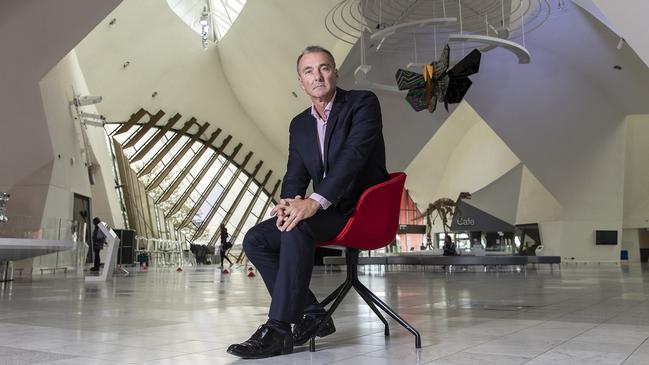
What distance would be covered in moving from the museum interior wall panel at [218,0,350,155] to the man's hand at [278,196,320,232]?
19094 millimetres

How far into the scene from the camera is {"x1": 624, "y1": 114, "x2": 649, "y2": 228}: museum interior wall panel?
29734mm

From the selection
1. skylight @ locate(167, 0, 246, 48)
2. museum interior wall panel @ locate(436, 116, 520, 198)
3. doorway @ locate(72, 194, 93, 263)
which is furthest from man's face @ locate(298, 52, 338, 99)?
museum interior wall panel @ locate(436, 116, 520, 198)

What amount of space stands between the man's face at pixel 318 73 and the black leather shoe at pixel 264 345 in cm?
124

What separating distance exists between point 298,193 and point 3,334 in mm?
2066

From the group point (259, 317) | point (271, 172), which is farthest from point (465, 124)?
point (259, 317)

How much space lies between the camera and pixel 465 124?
137 ft

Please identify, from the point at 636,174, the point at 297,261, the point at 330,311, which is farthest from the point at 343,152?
the point at 636,174

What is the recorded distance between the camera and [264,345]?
2.54 meters

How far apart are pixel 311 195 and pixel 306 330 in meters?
0.78

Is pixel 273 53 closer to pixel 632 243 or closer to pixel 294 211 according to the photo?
pixel 632 243

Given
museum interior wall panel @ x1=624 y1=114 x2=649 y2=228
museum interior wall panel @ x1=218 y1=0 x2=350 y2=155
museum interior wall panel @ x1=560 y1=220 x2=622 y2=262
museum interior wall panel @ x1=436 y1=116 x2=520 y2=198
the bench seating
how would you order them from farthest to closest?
museum interior wall panel @ x1=436 y1=116 x2=520 y2=198 → museum interior wall panel @ x1=624 y1=114 x2=649 y2=228 → museum interior wall panel @ x1=560 y1=220 x2=622 y2=262 → museum interior wall panel @ x1=218 y1=0 x2=350 y2=155 → the bench seating

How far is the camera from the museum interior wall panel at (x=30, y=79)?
11.0m

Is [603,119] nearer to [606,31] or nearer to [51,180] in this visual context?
[606,31]

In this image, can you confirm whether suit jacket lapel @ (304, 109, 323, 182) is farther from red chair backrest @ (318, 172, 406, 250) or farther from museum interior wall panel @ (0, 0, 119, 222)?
museum interior wall panel @ (0, 0, 119, 222)
